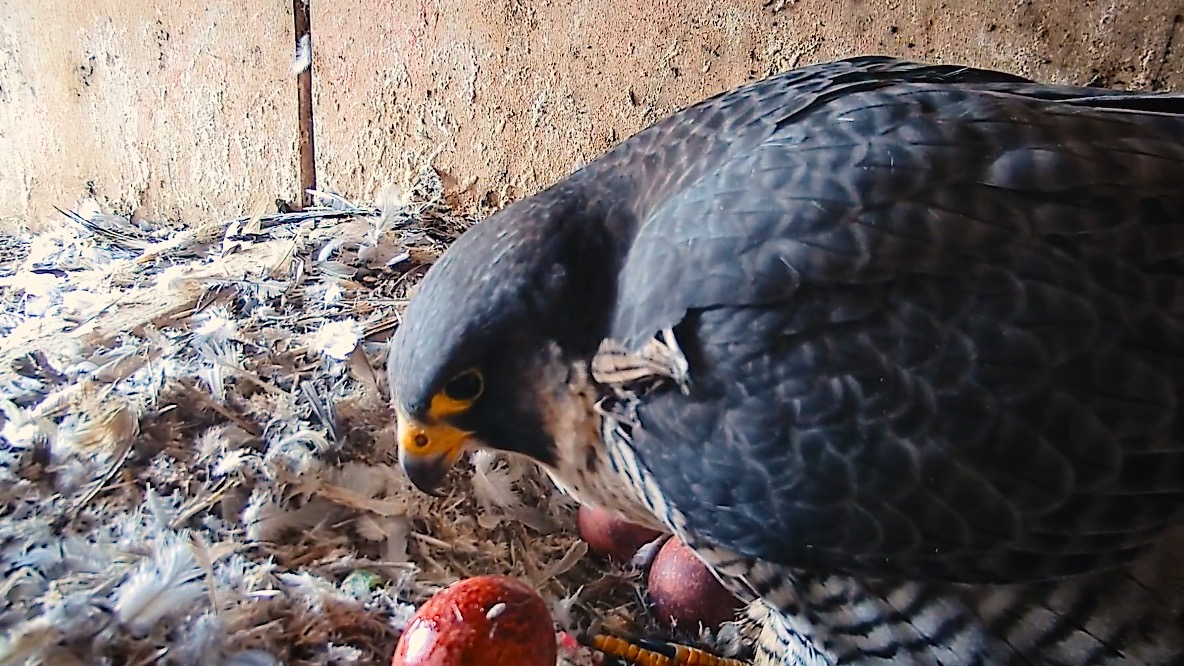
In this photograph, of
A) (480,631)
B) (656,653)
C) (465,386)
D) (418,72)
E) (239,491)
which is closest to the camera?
(480,631)

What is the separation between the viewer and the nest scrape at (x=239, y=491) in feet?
4.41

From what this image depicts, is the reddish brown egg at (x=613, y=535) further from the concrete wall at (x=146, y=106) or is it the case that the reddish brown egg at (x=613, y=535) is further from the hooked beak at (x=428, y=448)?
the concrete wall at (x=146, y=106)

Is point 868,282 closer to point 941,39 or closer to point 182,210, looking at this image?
point 941,39

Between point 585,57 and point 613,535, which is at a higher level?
point 585,57

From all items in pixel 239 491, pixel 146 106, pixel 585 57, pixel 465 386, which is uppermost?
pixel 585 57

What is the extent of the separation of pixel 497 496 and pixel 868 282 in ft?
3.24

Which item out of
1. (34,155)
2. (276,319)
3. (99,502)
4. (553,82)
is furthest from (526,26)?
(34,155)

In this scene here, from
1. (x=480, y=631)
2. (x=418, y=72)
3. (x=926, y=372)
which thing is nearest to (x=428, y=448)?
(x=480, y=631)

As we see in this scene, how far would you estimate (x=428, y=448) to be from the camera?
138cm

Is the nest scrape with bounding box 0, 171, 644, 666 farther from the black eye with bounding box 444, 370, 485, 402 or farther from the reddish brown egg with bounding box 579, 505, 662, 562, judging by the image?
the black eye with bounding box 444, 370, 485, 402

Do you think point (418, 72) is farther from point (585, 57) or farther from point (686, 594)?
point (686, 594)

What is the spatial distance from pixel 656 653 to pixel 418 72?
6.43 feet

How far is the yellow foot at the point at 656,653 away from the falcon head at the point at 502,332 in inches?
15.5

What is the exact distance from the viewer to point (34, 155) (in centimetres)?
420
